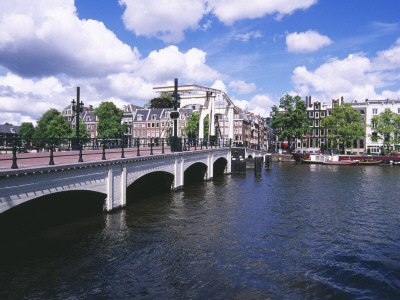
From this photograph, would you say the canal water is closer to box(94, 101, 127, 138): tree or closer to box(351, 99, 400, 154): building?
box(94, 101, 127, 138): tree

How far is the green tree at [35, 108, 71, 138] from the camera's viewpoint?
221ft

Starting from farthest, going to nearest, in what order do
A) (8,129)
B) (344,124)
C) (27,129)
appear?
(8,129)
(27,129)
(344,124)

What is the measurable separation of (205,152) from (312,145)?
61897 mm

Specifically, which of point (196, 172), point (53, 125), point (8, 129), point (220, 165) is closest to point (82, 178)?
point (196, 172)

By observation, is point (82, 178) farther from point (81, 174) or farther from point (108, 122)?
point (108, 122)

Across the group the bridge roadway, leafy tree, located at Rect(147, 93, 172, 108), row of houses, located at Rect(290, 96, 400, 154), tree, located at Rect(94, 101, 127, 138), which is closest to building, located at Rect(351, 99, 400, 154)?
row of houses, located at Rect(290, 96, 400, 154)

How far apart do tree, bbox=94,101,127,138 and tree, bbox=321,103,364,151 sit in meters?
48.6

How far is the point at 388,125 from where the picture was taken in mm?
68875

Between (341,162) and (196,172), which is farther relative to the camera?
(341,162)

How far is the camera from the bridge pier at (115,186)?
49.2ft

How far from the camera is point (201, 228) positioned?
14070 mm

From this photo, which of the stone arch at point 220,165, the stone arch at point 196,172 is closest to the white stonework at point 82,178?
the stone arch at point 196,172

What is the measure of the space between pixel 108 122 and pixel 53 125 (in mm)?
12650

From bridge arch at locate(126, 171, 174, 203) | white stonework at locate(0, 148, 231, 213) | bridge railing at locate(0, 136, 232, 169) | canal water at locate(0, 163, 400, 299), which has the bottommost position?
canal water at locate(0, 163, 400, 299)
